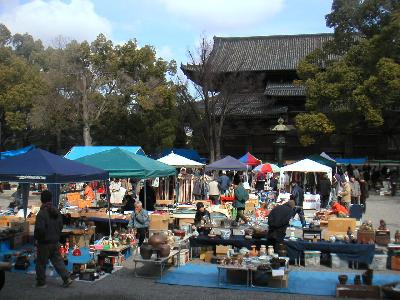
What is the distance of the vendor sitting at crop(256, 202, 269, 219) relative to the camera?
1552 cm

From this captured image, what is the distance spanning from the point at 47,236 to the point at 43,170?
7.62ft

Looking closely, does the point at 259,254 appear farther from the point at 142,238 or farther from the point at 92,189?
the point at 92,189

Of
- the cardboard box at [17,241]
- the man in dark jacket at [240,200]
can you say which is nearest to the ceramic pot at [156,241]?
the cardboard box at [17,241]

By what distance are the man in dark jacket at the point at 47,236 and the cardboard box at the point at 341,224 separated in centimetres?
664

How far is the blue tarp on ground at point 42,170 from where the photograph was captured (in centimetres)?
934

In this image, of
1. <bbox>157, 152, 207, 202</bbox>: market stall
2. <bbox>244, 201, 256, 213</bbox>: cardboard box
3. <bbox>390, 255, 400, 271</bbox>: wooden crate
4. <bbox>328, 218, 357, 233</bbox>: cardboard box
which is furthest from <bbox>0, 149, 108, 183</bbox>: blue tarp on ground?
<bbox>157, 152, 207, 202</bbox>: market stall

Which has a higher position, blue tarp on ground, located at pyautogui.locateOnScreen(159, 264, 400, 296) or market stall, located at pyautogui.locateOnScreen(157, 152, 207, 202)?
market stall, located at pyautogui.locateOnScreen(157, 152, 207, 202)

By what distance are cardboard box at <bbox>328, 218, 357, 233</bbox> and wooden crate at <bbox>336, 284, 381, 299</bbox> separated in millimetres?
4141

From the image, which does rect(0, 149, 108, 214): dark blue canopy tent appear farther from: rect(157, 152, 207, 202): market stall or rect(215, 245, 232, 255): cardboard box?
rect(157, 152, 207, 202): market stall

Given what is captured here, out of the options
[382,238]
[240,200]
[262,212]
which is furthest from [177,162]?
[382,238]

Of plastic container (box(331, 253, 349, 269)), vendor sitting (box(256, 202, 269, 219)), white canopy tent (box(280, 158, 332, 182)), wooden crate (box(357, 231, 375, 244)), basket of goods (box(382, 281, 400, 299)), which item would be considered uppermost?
white canopy tent (box(280, 158, 332, 182))

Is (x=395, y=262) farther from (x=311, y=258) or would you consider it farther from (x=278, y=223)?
(x=278, y=223)

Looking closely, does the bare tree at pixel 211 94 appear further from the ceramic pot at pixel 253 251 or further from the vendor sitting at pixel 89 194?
the ceramic pot at pixel 253 251

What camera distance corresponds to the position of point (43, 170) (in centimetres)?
945
